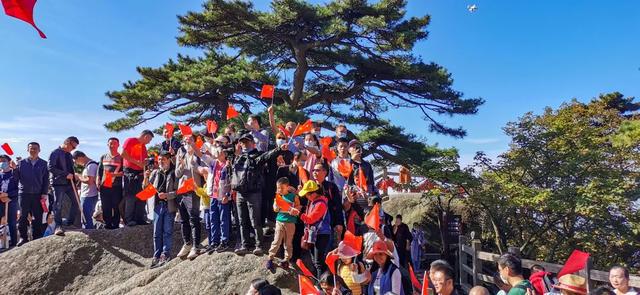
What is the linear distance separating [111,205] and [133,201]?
0.37 meters

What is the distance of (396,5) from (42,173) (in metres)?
9.96

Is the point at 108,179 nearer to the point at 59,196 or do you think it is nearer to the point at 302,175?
the point at 59,196

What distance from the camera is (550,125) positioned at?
12.0 metres

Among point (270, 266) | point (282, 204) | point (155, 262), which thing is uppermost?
point (282, 204)

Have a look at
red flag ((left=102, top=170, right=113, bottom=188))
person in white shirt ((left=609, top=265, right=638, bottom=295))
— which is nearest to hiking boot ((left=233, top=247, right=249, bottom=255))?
red flag ((left=102, top=170, right=113, bottom=188))

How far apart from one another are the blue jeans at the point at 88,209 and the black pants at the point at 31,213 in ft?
2.31

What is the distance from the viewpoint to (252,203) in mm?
5902

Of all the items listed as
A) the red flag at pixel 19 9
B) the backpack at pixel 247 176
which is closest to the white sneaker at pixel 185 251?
the backpack at pixel 247 176

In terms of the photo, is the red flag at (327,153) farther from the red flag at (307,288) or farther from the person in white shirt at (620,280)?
the person in white shirt at (620,280)

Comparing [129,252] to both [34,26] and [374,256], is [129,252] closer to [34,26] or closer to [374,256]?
[374,256]

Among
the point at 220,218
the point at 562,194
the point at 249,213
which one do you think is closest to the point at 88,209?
the point at 220,218

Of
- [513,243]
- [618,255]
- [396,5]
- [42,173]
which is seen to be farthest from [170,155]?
[618,255]

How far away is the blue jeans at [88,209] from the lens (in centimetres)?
798

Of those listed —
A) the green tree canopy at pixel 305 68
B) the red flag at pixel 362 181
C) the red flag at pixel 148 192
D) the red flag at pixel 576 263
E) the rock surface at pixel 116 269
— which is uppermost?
the green tree canopy at pixel 305 68
